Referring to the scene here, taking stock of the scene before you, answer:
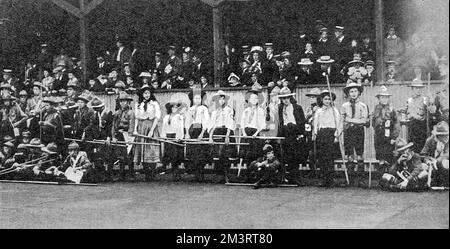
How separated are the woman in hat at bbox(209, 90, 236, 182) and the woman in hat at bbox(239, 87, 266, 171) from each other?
0.80 feet

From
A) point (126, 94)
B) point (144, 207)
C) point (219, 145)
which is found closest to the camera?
point (144, 207)

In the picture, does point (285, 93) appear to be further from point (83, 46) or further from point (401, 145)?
point (83, 46)

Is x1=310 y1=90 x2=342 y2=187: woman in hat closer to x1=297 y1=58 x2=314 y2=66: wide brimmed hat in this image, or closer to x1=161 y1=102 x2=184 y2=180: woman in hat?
x1=297 y1=58 x2=314 y2=66: wide brimmed hat

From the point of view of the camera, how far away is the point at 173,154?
549 inches

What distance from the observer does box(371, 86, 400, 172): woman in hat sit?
12.3 metres

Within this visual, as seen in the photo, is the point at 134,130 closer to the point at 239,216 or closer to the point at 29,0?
the point at 239,216

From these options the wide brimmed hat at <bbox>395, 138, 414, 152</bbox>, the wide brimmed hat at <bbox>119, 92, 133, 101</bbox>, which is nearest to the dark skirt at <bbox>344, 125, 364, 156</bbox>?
the wide brimmed hat at <bbox>395, 138, 414, 152</bbox>

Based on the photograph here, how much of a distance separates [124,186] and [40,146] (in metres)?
2.09

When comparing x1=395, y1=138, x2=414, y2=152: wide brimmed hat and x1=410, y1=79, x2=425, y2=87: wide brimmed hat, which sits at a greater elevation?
x1=410, y1=79, x2=425, y2=87: wide brimmed hat

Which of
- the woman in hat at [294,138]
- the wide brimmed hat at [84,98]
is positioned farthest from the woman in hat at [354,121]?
the wide brimmed hat at [84,98]

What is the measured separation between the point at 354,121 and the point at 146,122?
4.29 m
